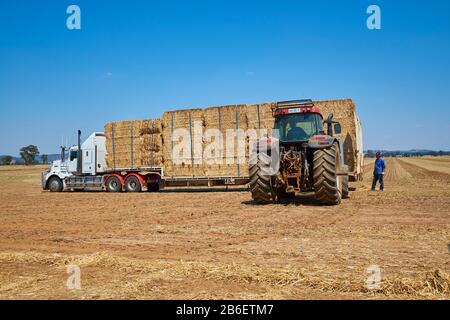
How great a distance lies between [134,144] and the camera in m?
20.2

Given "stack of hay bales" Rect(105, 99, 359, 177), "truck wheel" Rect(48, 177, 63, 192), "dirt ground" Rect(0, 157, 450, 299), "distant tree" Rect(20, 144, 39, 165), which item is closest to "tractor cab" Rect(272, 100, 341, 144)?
"dirt ground" Rect(0, 157, 450, 299)

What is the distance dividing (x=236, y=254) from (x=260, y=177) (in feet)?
17.7

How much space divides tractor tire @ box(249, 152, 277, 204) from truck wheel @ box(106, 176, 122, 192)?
1108cm

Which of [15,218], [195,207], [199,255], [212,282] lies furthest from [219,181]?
[212,282]

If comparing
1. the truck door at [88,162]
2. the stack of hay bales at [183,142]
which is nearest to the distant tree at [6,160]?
the truck door at [88,162]

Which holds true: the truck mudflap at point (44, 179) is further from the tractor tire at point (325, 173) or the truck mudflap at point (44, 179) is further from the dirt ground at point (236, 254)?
the tractor tire at point (325, 173)

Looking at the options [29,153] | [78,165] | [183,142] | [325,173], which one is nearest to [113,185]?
[78,165]

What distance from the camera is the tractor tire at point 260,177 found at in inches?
434

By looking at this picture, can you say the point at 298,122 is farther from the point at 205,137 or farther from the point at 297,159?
the point at 205,137

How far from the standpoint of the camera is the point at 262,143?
37.0ft

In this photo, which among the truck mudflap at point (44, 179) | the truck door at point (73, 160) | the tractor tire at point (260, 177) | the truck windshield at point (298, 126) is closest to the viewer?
the tractor tire at point (260, 177)

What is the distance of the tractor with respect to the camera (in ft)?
34.6
